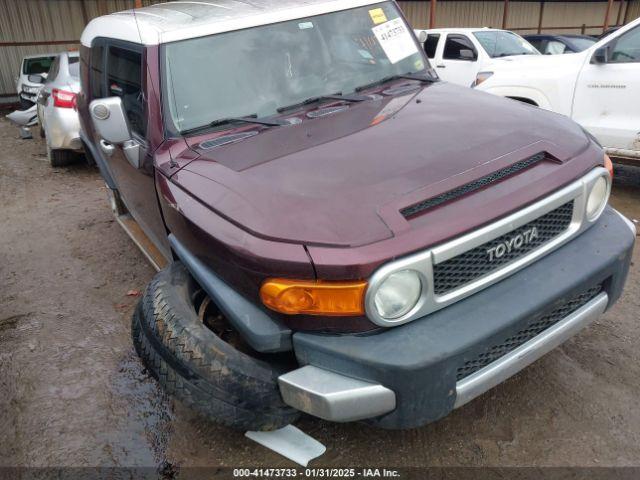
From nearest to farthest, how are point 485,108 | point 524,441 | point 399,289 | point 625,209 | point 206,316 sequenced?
point 399,289 → point 524,441 → point 206,316 → point 485,108 → point 625,209

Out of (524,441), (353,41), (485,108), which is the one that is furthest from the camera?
(353,41)

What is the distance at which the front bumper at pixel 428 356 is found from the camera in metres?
1.83

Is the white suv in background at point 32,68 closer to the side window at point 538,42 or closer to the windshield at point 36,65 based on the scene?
the windshield at point 36,65

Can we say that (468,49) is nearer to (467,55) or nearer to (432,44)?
(467,55)

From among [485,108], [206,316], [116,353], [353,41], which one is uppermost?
[353,41]

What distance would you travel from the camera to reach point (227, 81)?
Answer: 112 inches

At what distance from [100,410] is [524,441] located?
85.6 inches

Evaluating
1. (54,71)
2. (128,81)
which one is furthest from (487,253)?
(54,71)

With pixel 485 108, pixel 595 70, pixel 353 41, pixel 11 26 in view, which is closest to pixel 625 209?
pixel 595 70

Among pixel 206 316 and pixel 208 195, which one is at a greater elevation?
pixel 208 195

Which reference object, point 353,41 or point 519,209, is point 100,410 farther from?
point 353,41

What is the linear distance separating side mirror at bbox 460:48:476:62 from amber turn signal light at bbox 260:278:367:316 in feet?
25.9

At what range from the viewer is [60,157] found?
758 cm

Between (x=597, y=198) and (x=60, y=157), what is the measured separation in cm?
725
